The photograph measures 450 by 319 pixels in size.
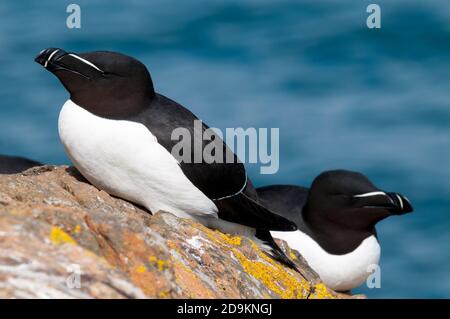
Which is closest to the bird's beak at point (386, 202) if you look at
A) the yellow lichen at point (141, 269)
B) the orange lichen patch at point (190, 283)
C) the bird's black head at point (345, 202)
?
the bird's black head at point (345, 202)

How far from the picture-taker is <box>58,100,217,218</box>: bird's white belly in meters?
6.78

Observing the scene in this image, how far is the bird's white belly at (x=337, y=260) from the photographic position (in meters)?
9.95

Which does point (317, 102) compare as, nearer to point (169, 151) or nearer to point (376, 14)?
point (376, 14)

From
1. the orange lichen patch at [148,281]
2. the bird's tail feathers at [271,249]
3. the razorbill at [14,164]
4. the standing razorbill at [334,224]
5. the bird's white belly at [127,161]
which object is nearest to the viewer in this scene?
the orange lichen patch at [148,281]

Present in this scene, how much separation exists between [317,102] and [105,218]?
34.9ft

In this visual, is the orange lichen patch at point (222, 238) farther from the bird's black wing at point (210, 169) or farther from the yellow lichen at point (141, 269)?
the yellow lichen at point (141, 269)

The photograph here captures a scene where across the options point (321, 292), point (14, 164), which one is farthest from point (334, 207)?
point (321, 292)

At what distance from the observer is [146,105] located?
6980mm

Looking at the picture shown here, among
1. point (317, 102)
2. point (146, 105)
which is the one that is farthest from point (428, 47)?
point (146, 105)

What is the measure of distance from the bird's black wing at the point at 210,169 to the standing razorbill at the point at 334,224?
264 cm

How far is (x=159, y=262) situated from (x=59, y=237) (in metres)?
0.41

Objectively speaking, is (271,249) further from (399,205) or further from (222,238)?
(399,205)

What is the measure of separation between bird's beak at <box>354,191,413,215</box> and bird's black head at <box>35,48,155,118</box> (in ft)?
8.55
